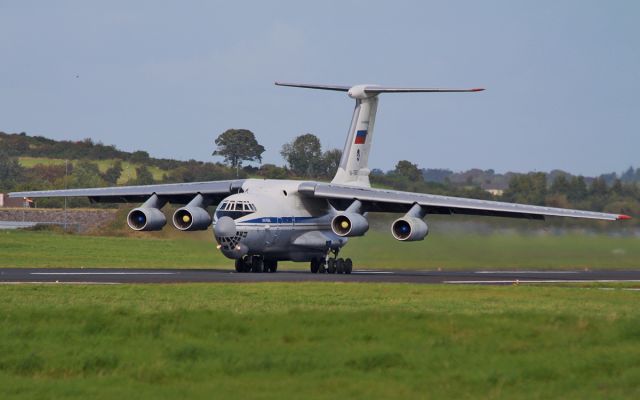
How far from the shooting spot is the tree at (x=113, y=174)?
88.4 m

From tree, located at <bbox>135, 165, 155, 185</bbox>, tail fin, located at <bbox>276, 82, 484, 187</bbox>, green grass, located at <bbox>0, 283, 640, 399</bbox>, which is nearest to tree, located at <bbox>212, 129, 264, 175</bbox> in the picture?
tree, located at <bbox>135, 165, 155, 185</bbox>

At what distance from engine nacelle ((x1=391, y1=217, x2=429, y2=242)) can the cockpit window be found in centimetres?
391

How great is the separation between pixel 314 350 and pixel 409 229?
1856 cm

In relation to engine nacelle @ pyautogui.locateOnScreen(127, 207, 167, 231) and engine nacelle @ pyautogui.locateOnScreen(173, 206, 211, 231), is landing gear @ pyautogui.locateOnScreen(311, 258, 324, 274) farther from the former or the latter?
engine nacelle @ pyautogui.locateOnScreen(127, 207, 167, 231)

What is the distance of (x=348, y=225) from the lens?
107 feet

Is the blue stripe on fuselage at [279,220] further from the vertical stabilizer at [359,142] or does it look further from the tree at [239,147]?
the tree at [239,147]

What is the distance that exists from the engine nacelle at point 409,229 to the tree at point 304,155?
17242 mm

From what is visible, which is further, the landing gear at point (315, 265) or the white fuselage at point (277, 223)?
the landing gear at point (315, 265)

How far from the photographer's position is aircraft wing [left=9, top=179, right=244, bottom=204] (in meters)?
35.4

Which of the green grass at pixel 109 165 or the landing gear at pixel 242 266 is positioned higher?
the green grass at pixel 109 165

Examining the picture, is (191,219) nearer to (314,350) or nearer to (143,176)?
(314,350)

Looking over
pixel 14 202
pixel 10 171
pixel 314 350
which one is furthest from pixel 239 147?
pixel 314 350

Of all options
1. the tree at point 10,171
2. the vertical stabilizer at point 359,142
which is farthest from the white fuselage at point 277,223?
the tree at point 10,171

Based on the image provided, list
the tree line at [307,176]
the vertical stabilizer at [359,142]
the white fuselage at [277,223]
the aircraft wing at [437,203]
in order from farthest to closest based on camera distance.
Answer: the tree line at [307,176]
the vertical stabilizer at [359,142]
the aircraft wing at [437,203]
the white fuselage at [277,223]
